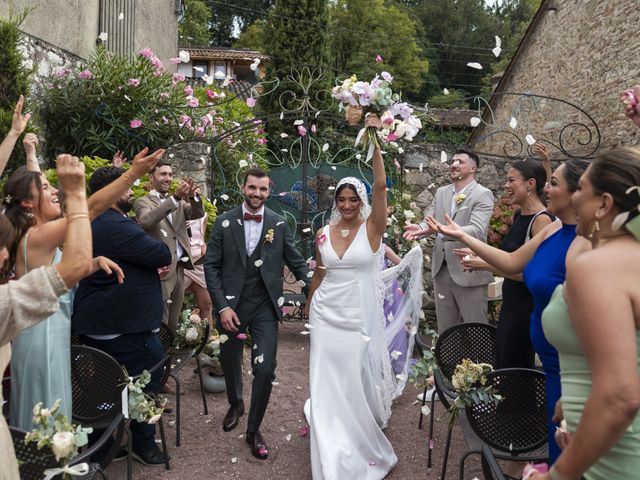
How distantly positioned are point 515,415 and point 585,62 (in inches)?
377

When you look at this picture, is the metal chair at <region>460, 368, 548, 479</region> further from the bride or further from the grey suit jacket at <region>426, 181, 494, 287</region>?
the grey suit jacket at <region>426, 181, 494, 287</region>

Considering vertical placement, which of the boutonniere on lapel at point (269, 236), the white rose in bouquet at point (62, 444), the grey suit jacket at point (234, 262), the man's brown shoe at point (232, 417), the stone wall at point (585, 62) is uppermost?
the stone wall at point (585, 62)

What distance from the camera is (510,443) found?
3.01 meters

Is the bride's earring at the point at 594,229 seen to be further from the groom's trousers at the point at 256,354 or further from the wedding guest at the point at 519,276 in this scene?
the groom's trousers at the point at 256,354

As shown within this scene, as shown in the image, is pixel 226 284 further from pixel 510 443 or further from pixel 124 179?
pixel 510 443

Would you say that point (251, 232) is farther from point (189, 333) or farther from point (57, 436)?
point (57, 436)

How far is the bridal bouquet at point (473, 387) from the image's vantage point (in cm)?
302

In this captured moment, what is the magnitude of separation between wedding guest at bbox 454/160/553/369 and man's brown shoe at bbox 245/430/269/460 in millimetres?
1785

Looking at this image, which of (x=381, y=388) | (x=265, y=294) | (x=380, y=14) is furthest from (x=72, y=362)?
(x=380, y=14)

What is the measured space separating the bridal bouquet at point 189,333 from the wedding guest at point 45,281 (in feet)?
9.02

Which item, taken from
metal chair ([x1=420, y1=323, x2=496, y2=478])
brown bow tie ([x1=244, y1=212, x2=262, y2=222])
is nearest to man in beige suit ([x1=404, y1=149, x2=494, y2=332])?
metal chair ([x1=420, y1=323, x2=496, y2=478])

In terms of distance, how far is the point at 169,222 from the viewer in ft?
Answer: 17.7

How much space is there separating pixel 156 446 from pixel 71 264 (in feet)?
9.13

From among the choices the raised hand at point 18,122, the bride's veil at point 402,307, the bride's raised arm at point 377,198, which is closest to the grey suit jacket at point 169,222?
the raised hand at point 18,122
